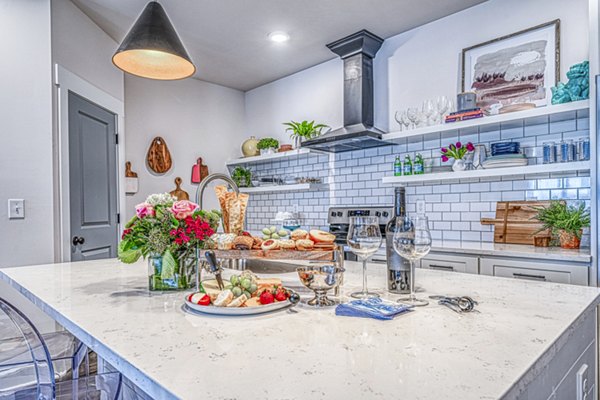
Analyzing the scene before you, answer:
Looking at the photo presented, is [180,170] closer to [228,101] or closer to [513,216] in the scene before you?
[228,101]

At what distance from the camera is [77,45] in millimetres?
2980

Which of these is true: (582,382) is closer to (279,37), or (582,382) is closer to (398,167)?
(398,167)

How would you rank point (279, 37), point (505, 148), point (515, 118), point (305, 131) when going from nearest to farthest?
1. point (515, 118)
2. point (505, 148)
3. point (279, 37)
4. point (305, 131)

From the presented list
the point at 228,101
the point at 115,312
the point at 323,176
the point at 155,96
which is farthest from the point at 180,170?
the point at 115,312

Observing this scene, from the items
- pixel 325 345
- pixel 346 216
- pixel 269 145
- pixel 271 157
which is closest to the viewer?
pixel 325 345

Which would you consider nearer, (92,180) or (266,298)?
(266,298)

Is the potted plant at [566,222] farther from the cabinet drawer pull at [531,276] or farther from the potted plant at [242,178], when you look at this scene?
the potted plant at [242,178]

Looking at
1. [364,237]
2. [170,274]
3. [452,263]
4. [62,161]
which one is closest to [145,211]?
[170,274]

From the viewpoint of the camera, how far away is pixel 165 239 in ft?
4.17

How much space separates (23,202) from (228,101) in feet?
9.21

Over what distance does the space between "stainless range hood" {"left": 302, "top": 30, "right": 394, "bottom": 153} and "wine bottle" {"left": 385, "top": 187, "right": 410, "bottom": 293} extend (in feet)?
7.23

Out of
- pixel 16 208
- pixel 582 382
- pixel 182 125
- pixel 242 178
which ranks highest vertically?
pixel 182 125

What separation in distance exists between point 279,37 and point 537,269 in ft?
8.72

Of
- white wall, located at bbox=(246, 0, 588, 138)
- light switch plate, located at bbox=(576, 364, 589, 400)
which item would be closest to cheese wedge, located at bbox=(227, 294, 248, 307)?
light switch plate, located at bbox=(576, 364, 589, 400)
